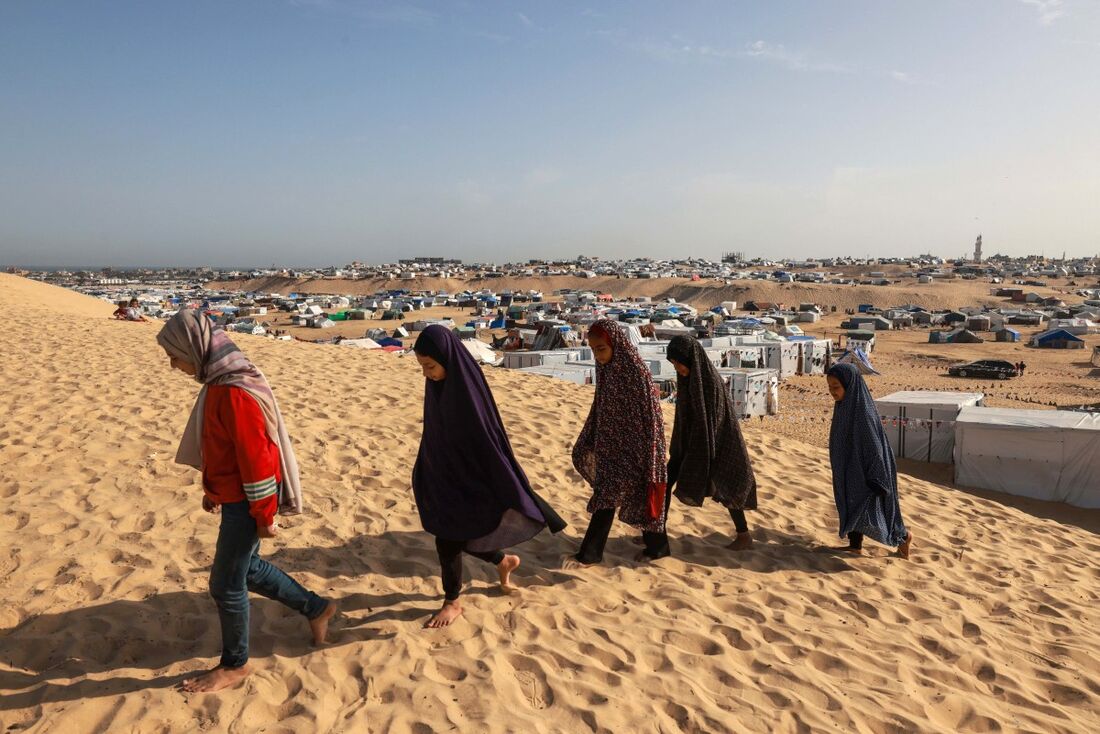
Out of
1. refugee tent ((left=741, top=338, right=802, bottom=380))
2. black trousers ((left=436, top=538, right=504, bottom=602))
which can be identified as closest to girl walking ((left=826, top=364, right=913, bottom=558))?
black trousers ((left=436, top=538, right=504, bottom=602))

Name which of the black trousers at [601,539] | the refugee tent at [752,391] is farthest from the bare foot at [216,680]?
the refugee tent at [752,391]

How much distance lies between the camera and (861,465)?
4.63m

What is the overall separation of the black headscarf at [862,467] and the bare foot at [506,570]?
2370 mm

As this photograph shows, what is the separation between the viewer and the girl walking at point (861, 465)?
15.1ft

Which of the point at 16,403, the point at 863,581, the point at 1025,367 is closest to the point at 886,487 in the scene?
the point at 863,581

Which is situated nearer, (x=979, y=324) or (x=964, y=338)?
(x=964, y=338)

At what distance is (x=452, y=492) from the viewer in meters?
3.23

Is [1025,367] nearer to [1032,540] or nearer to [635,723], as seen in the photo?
[1032,540]

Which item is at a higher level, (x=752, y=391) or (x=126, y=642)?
(x=126, y=642)

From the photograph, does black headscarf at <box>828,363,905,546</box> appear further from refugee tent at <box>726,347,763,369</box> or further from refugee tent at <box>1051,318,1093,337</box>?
refugee tent at <box>1051,318,1093,337</box>

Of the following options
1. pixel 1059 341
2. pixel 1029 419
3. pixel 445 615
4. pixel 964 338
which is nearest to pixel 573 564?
pixel 445 615

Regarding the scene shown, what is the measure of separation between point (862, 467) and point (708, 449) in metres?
1.12

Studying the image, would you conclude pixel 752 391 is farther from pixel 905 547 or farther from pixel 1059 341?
pixel 1059 341

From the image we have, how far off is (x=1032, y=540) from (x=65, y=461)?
25.6 ft
